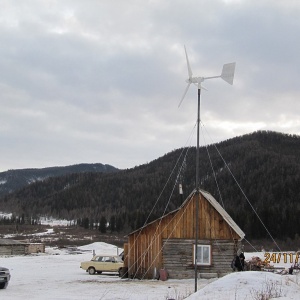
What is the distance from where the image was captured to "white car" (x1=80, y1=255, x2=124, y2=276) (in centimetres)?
3609

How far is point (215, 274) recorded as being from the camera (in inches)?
1197

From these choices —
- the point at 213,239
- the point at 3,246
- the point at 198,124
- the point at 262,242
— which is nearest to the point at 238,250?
the point at 213,239

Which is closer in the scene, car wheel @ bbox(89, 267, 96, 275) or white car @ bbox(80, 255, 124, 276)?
white car @ bbox(80, 255, 124, 276)

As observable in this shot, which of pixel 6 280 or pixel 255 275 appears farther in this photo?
pixel 6 280

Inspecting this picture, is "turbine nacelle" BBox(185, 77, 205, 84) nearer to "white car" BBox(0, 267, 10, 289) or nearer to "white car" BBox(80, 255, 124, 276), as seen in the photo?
"white car" BBox(0, 267, 10, 289)

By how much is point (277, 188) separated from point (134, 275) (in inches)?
6097

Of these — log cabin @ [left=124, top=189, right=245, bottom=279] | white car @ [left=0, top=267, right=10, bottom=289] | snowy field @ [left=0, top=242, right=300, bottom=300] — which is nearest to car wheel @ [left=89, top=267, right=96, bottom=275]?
snowy field @ [left=0, top=242, right=300, bottom=300]

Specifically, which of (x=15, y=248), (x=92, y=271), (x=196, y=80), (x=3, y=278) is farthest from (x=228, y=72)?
(x=15, y=248)

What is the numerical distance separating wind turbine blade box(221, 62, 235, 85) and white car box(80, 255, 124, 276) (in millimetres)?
17958

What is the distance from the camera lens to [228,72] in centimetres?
2295

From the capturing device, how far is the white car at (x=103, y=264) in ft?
118

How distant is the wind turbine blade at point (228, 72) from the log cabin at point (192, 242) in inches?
384

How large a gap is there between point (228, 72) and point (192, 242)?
39.7 ft

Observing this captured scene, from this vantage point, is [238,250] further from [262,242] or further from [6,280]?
[262,242]
